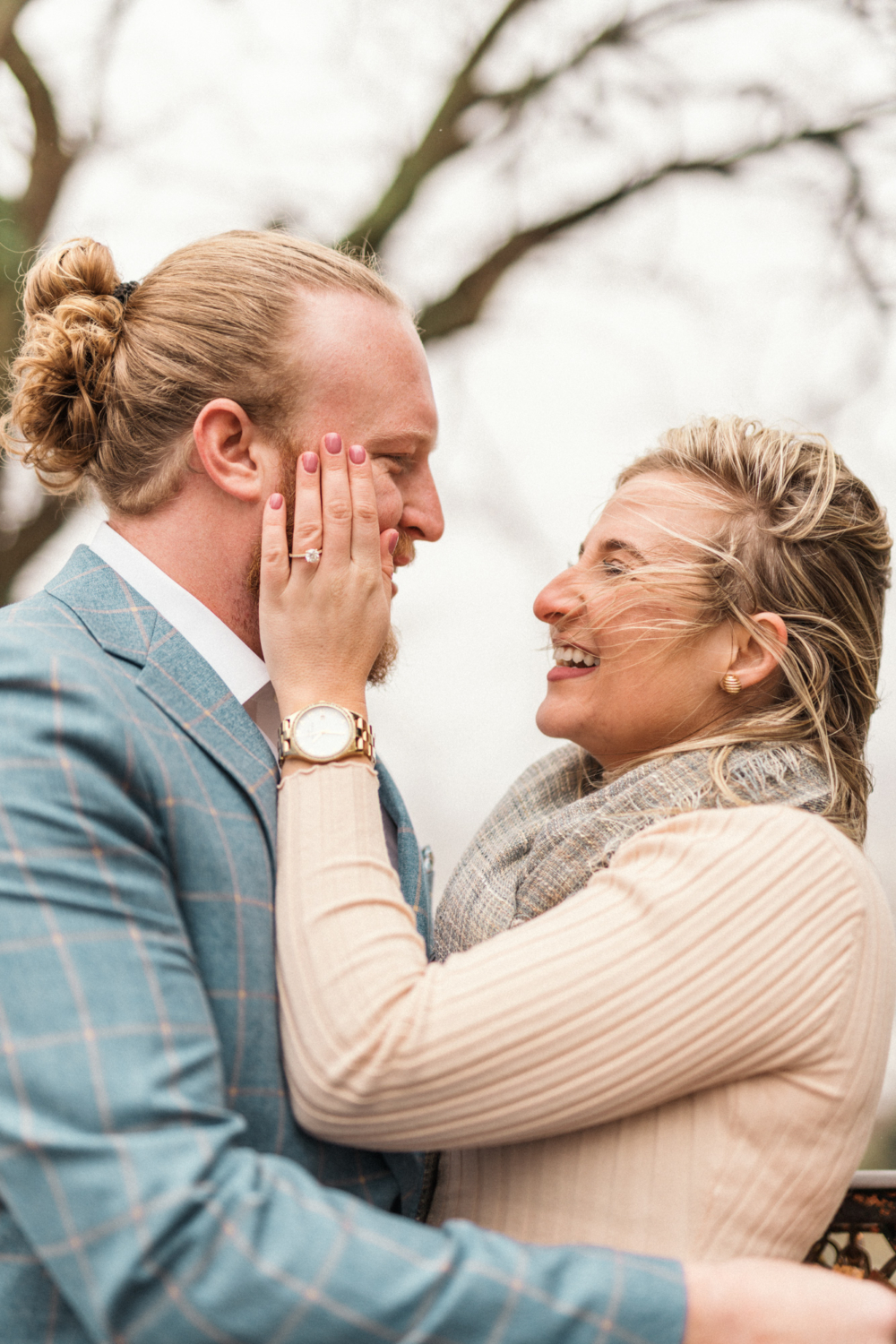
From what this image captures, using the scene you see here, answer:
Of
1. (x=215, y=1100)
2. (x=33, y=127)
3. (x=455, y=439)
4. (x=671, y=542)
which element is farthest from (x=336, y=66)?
(x=215, y=1100)

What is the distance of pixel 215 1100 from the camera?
906mm

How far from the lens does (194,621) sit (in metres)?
1.33

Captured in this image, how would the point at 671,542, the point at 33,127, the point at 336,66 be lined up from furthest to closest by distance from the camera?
the point at 336,66, the point at 33,127, the point at 671,542

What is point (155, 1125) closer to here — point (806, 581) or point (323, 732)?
point (323, 732)

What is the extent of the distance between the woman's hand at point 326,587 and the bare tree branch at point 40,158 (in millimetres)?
1807

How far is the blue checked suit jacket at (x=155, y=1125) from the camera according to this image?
2.71ft

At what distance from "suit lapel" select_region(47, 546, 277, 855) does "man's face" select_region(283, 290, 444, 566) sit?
32 cm

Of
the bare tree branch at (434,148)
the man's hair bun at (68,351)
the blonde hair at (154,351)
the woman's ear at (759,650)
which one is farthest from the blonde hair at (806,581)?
the bare tree branch at (434,148)

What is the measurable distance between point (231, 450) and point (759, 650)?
793 mm

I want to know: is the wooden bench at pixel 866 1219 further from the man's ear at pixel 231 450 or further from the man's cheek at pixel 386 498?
the man's ear at pixel 231 450

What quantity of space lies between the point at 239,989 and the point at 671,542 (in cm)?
91

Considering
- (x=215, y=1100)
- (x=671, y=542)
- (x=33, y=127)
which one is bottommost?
(x=215, y=1100)

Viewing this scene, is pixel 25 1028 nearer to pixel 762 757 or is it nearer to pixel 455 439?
pixel 762 757

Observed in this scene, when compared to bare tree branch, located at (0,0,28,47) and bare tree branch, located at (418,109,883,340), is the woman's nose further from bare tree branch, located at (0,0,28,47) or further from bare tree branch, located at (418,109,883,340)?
bare tree branch, located at (0,0,28,47)
